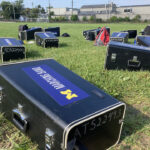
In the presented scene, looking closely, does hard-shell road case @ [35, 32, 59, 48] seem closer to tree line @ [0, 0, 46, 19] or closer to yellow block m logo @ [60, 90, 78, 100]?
yellow block m logo @ [60, 90, 78, 100]

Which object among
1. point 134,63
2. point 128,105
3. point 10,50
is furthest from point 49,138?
point 10,50

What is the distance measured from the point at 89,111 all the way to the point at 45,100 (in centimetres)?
34

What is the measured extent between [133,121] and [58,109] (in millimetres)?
1043

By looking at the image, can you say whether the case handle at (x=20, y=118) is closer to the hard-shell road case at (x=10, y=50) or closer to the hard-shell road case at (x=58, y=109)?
the hard-shell road case at (x=58, y=109)

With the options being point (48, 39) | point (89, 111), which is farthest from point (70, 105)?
point (48, 39)

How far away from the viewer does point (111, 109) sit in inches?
49.1

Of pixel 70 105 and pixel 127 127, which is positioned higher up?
pixel 70 105

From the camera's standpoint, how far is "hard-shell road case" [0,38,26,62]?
12.3 feet

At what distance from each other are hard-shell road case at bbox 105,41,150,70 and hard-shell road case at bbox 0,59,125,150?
1728 millimetres

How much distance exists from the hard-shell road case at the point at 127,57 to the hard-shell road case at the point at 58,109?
1.73 m

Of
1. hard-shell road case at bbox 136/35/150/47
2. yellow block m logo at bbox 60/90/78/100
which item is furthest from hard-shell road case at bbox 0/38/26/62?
hard-shell road case at bbox 136/35/150/47

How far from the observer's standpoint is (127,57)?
3150mm

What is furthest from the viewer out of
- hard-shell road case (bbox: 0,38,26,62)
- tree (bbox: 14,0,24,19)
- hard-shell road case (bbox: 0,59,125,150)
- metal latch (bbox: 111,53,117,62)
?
tree (bbox: 14,0,24,19)

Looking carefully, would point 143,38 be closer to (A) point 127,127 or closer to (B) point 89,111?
(A) point 127,127
